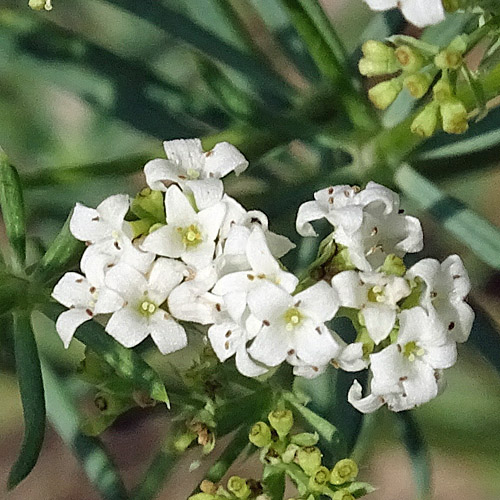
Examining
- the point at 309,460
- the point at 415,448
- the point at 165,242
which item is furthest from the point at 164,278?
the point at 415,448

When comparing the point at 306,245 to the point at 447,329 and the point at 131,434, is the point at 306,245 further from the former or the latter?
the point at 131,434

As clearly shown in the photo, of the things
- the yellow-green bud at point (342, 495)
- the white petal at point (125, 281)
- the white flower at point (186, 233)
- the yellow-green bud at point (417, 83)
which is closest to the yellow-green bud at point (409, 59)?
the yellow-green bud at point (417, 83)

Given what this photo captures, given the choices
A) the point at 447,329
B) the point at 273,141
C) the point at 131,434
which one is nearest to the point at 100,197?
the point at 273,141

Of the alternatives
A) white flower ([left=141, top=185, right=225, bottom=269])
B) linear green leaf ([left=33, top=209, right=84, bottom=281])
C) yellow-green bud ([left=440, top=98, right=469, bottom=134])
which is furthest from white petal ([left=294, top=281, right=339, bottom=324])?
linear green leaf ([left=33, top=209, right=84, bottom=281])

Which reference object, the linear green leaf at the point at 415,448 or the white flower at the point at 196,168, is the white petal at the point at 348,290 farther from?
the linear green leaf at the point at 415,448

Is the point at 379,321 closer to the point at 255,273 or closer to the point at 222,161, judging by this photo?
the point at 255,273

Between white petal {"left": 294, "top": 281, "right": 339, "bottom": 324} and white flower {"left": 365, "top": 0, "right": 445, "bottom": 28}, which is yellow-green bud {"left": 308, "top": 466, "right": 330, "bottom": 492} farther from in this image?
white flower {"left": 365, "top": 0, "right": 445, "bottom": 28}
